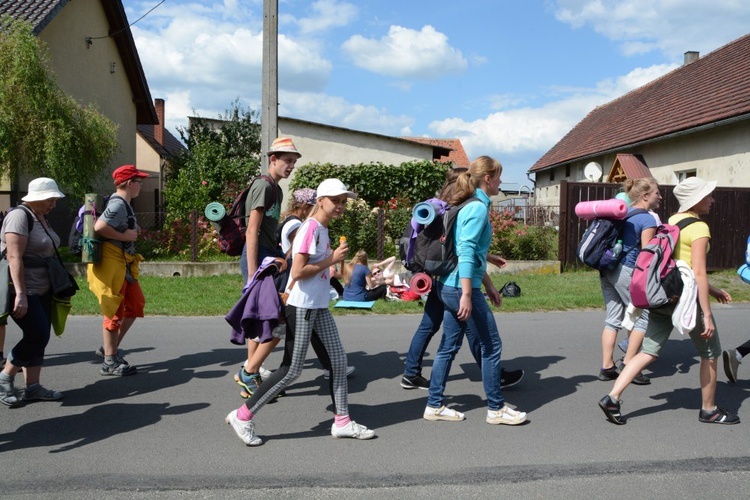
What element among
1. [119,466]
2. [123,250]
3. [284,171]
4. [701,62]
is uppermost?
[701,62]

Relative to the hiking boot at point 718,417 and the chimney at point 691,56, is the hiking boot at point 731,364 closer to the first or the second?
the hiking boot at point 718,417

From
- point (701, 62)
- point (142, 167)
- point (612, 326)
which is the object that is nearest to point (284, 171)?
point (612, 326)

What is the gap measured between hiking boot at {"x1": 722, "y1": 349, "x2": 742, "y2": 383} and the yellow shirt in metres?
1.42

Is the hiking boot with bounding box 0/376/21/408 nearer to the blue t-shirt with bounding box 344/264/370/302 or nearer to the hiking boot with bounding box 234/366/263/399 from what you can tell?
the hiking boot with bounding box 234/366/263/399

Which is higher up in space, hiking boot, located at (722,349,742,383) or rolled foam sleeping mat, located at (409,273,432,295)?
rolled foam sleeping mat, located at (409,273,432,295)

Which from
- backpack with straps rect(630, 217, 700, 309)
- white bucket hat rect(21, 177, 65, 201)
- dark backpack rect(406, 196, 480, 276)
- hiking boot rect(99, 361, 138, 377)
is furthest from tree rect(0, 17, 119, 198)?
backpack with straps rect(630, 217, 700, 309)

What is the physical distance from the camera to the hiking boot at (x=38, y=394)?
16.6 feet

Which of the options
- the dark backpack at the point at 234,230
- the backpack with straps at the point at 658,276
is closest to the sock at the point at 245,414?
the dark backpack at the point at 234,230

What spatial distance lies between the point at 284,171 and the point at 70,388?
2.60 metres

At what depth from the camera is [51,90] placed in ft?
43.1

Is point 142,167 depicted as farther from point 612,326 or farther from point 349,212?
point 612,326

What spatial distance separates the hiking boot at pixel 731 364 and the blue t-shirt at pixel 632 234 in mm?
1121

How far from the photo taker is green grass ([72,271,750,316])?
372 inches

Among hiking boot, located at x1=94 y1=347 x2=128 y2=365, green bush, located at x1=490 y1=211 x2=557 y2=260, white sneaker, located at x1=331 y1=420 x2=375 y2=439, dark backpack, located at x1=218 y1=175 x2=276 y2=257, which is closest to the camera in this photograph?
white sneaker, located at x1=331 y1=420 x2=375 y2=439
